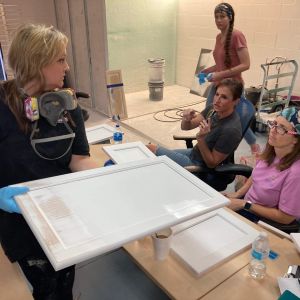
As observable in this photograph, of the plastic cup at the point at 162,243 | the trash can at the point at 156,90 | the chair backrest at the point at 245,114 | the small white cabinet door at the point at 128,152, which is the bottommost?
the trash can at the point at 156,90

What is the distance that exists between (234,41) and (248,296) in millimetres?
2462

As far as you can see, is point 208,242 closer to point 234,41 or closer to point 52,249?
point 52,249

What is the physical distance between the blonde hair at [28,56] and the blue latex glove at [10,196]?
28cm

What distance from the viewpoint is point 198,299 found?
1.03m

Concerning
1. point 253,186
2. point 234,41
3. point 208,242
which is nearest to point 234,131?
point 253,186

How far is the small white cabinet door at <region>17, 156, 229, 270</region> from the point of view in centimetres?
80

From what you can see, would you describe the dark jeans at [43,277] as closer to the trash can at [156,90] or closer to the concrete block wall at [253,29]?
the concrete block wall at [253,29]

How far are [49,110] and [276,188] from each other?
1.17 meters

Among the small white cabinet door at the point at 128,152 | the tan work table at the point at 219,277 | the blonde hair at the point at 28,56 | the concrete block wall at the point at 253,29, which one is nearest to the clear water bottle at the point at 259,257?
the tan work table at the point at 219,277

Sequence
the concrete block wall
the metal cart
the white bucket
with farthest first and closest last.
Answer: the white bucket, the concrete block wall, the metal cart

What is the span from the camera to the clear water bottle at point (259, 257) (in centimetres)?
112

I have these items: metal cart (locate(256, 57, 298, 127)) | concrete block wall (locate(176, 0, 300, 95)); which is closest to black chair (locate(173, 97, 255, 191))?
metal cart (locate(256, 57, 298, 127))

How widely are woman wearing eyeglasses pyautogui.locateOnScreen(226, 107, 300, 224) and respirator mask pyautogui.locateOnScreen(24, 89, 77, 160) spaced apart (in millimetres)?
981

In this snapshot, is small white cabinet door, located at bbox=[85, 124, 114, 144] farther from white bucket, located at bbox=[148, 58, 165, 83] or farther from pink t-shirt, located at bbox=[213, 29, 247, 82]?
white bucket, located at bbox=[148, 58, 165, 83]
